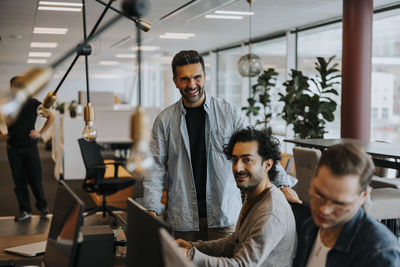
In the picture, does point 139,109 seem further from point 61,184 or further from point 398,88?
point 398,88

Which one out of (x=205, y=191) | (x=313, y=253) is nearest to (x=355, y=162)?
(x=313, y=253)

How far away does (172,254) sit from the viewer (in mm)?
1083

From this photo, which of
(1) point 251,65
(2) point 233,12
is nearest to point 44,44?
(2) point 233,12

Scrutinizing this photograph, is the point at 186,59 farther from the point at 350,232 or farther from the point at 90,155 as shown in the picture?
the point at 90,155

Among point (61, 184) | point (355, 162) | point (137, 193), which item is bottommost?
point (137, 193)

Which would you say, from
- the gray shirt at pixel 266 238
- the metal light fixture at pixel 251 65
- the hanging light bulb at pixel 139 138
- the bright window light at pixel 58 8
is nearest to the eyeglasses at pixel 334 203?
the gray shirt at pixel 266 238

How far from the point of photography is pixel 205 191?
269 cm

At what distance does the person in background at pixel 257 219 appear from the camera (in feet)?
6.09

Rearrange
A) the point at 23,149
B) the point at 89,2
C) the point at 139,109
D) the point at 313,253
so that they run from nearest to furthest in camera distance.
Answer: the point at 139,109 → the point at 313,253 → the point at 23,149 → the point at 89,2

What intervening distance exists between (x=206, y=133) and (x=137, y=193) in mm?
5283

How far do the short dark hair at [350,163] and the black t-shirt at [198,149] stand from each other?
126cm

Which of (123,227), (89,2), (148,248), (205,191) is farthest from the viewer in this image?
(89,2)

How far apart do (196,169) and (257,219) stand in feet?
2.79

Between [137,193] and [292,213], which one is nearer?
[292,213]
